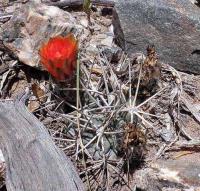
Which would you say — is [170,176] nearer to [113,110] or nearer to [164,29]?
[113,110]

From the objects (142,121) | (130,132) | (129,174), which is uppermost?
(130,132)

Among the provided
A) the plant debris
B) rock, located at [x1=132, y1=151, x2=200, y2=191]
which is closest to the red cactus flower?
the plant debris

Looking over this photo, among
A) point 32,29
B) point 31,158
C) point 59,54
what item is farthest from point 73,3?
point 31,158

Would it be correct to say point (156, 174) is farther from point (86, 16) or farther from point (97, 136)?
point (86, 16)

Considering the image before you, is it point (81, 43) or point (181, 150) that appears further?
point (81, 43)

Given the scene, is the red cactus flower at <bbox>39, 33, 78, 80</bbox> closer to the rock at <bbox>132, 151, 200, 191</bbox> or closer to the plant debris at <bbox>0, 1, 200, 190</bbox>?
the plant debris at <bbox>0, 1, 200, 190</bbox>

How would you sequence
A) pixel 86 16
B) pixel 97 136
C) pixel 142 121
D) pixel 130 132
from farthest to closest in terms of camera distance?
pixel 86 16, pixel 142 121, pixel 97 136, pixel 130 132

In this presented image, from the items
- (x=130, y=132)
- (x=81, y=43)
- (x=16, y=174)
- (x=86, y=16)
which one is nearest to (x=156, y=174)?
(x=130, y=132)
